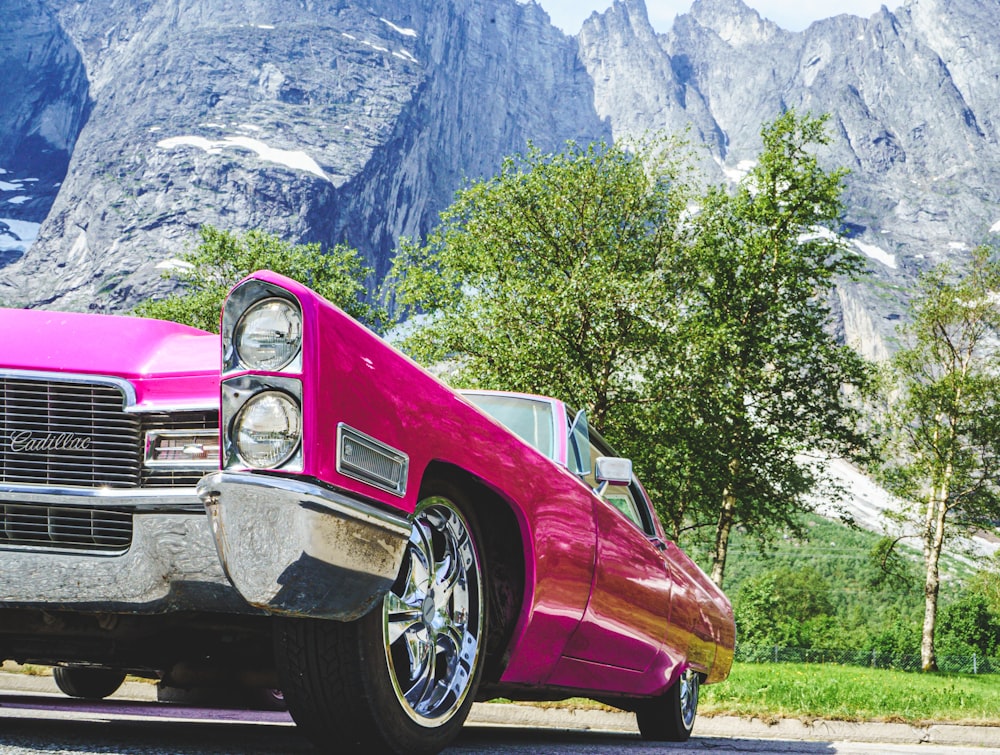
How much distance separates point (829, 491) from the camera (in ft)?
85.3

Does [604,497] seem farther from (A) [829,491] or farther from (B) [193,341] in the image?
(A) [829,491]

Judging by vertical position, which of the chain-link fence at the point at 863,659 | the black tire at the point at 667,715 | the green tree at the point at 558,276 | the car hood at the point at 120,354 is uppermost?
the green tree at the point at 558,276

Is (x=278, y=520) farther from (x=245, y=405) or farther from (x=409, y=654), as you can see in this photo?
(x=409, y=654)

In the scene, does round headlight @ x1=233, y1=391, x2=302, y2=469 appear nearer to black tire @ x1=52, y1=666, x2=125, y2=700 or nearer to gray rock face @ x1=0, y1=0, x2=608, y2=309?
black tire @ x1=52, y1=666, x2=125, y2=700

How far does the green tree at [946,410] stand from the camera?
2961 centimetres

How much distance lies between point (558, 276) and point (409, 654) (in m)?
18.2

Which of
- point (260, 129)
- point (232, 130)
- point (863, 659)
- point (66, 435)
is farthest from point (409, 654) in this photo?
point (260, 129)

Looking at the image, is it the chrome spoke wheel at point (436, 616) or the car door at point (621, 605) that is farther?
the car door at point (621, 605)

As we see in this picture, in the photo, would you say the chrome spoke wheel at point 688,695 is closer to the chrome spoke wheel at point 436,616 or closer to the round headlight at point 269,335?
the chrome spoke wheel at point 436,616

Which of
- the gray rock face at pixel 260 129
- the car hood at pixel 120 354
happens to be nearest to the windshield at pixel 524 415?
the car hood at pixel 120 354

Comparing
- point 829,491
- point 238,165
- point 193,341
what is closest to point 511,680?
point 193,341

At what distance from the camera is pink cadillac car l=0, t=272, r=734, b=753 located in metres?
2.24

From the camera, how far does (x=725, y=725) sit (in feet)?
21.6

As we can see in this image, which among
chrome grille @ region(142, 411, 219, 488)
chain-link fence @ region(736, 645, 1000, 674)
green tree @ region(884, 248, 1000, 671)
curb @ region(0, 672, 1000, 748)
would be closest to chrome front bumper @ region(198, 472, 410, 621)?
chrome grille @ region(142, 411, 219, 488)
